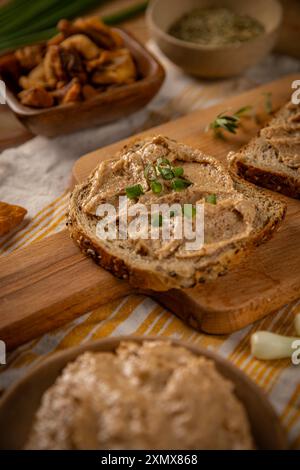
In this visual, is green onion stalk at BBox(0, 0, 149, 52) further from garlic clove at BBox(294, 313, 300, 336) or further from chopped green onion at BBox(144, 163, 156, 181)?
garlic clove at BBox(294, 313, 300, 336)

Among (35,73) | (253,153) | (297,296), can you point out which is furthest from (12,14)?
(297,296)

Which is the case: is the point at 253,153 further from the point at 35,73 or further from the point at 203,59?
the point at 35,73

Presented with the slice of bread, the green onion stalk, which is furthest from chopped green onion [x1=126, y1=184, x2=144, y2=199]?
the green onion stalk

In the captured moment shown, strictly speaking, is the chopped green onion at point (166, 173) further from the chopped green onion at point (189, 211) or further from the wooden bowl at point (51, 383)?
the wooden bowl at point (51, 383)

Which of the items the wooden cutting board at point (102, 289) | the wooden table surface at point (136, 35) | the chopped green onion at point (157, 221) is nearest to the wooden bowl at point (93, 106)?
the wooden table surface at point (136, 35)

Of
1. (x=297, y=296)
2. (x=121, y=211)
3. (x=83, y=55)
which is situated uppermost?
(x=83, y=55)
